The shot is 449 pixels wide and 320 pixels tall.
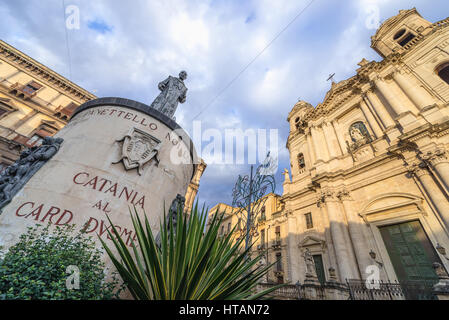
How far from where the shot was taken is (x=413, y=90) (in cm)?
1045

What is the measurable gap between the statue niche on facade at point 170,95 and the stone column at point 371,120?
39.7 feet

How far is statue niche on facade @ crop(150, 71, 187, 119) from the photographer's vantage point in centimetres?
534

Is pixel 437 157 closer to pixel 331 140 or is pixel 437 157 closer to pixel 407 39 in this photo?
pixel 331 140

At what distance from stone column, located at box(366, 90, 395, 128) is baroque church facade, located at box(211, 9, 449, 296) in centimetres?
8

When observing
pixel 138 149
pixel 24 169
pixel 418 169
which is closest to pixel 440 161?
pixel 418 169

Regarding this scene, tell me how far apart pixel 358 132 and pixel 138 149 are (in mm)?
14442

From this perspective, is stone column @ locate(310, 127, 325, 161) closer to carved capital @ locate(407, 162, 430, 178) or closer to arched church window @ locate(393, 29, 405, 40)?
carved capital @ locate(407, 162, 430, 178)

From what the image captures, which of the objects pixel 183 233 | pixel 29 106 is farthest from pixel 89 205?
pixel 29 106

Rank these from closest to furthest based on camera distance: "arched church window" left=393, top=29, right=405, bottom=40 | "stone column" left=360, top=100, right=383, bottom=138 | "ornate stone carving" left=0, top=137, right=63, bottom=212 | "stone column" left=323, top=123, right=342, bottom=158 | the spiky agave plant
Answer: the spiky agave plant < "ornate stone carving" left=0, top=137, right=63, bottom=212 < "stone column" left=360, top=100, right=383, bottom=138 < "stone column" left=323, top=123, right=342, bottom=158 < "arched church window" left=393, top=29, right=405, bottom=40

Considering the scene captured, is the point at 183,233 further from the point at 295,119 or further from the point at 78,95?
the point at 78,95

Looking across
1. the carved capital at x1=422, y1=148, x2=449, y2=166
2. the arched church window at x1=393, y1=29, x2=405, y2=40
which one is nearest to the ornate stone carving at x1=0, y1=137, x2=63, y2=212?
the carved capital at x1=422, y1=148, x2=449, y2=166

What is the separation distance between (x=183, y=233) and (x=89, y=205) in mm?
1763

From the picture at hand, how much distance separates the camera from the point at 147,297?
166 cm

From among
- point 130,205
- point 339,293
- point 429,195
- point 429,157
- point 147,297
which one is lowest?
point 147,297
